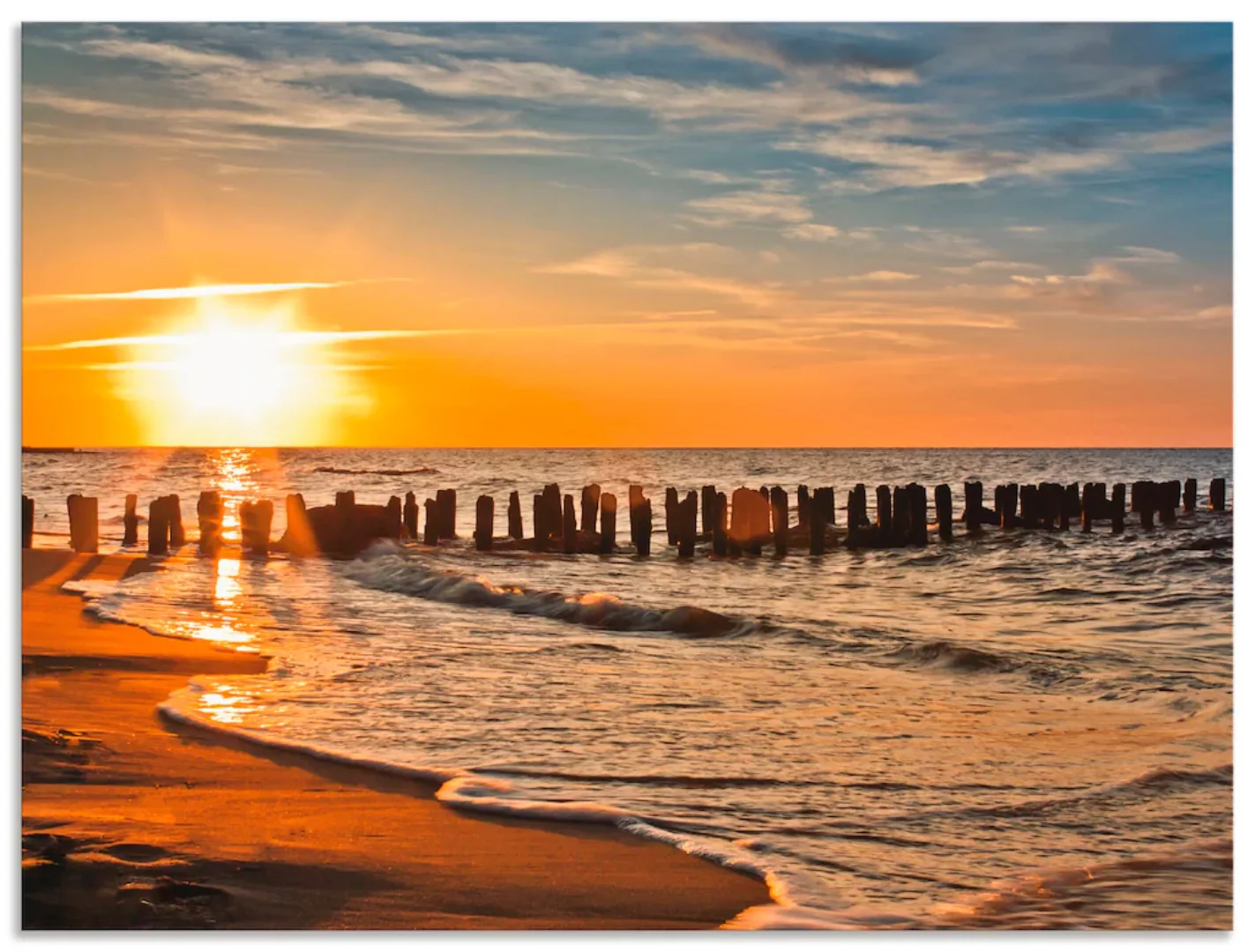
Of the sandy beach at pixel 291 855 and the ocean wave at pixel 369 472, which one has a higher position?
the ocean wave at pixel 369 472

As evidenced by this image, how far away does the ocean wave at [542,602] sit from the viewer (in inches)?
466

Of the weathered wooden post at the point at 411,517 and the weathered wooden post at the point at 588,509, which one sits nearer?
the weathered wooden post at the point at 588,509

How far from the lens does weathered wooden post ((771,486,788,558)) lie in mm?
20500

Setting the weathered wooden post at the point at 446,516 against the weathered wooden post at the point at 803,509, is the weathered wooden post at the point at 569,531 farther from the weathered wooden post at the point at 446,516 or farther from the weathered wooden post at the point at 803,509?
the weathered wooden post at the point at 803,509

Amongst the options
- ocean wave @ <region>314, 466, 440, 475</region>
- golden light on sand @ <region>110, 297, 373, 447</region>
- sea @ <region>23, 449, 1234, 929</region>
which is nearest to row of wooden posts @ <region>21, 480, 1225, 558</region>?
sea @ <region>23, 449, 1234, 929</region>

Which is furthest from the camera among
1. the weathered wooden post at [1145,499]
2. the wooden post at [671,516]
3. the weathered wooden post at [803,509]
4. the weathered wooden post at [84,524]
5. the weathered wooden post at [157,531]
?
the weathered wooden post at [803,509]

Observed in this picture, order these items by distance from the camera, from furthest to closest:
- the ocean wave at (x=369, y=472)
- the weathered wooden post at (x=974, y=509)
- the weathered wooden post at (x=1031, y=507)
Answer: the ocean wave at (x=369, y=472)
the weathered wooden post at (x=1031, y=507)
the weathered wooden post at (x=974, y=509)

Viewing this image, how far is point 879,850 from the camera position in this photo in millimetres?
5234

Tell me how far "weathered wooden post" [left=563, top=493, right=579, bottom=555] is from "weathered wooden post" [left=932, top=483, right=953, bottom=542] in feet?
20.0

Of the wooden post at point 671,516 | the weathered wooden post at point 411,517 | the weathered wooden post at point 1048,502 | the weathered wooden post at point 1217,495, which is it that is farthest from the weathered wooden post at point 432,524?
the weathered wooden post at point 1217,495

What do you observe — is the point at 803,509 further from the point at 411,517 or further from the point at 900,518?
the point at 411,517

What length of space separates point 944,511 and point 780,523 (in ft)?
9.93

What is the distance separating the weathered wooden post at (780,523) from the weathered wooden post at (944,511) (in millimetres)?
2576

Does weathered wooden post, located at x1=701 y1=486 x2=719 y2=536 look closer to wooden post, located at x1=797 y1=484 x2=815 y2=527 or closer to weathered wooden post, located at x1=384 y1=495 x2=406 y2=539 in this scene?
wooden post, located at x1=797 y1=484 x2=815 y2=527
